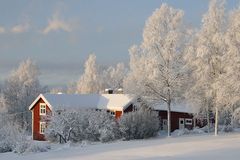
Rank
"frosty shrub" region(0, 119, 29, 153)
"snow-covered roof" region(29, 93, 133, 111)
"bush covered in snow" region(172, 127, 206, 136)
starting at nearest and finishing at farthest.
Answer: "frosty shrub" region(0, 119, 29, 153), "bush covered in snow" region(172, 127, 206, 136), "snow-covered roof" region(29, 93, 133, 111)

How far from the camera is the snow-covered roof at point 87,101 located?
5472cm

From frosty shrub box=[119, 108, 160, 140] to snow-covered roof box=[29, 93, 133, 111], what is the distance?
199 inches

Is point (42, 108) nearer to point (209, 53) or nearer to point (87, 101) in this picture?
point (87, 101)

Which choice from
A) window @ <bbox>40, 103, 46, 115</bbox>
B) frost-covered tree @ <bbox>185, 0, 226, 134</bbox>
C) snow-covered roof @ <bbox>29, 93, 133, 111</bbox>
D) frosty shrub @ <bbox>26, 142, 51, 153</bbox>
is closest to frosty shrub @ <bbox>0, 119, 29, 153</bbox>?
frosty shrub @ <bbox>26, 142, 51, 153</bbox>

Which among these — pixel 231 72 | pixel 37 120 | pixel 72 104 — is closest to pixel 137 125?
pixel 231 72

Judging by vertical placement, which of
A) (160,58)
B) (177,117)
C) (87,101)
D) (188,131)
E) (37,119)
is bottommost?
(188,131)

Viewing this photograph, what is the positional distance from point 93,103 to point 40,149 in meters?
22.2

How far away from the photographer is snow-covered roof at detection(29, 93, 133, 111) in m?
54.7

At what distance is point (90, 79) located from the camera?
85438mm

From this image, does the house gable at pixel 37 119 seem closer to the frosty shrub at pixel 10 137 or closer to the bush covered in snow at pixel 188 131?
the frosty shrub at pixel 10 137

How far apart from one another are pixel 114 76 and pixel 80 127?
51.0 meters

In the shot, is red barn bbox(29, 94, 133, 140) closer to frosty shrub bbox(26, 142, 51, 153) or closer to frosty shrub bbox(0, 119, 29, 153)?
frosty shrub bbox(0, 119, 29, 153)

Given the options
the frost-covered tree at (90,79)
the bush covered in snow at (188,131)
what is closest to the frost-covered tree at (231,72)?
the bush covered in snow at (188,131)

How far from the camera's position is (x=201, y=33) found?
143 ft
